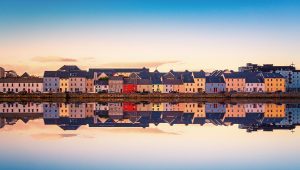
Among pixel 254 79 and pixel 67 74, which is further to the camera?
pixel 254 79

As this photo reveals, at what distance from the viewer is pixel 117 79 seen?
290 ft

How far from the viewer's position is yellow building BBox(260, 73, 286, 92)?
298 ft

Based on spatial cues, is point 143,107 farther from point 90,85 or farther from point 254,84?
point 254,84

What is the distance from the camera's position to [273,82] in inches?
3588

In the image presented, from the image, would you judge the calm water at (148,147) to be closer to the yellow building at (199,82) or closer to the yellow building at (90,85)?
the yellow building at (199,82)

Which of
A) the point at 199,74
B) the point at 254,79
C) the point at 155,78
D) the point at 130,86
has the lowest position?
the point at 130,86

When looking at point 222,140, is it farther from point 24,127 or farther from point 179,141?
point 24,127

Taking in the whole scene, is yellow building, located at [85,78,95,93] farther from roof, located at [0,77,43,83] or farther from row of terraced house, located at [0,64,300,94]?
roof, located at [0,77,43,83]

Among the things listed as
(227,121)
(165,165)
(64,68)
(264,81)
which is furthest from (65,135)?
(64,68)

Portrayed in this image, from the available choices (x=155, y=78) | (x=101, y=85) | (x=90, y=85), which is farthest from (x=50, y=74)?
(x=155, y=78)

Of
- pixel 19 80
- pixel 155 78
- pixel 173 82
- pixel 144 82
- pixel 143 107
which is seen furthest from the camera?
pixel 155 78

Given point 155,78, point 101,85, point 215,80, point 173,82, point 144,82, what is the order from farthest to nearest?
point 215,80 < point 155,78 < point 101,85 < point 173,82 < point 144,82

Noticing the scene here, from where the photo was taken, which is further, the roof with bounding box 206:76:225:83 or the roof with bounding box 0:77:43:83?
the roof with bounding box 206:76:225:83

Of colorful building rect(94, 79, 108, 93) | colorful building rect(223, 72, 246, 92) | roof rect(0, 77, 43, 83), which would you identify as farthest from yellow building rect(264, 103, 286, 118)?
roof rect(0, 77, 43, 83)
